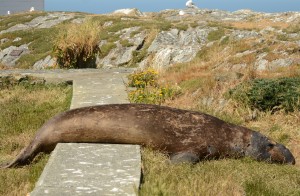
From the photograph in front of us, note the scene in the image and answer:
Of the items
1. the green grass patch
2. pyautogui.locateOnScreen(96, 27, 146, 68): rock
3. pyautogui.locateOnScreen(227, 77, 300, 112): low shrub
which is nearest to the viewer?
the green grass patch

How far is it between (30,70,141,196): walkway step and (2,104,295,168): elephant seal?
27 centimetres

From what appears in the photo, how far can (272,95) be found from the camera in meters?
10.3

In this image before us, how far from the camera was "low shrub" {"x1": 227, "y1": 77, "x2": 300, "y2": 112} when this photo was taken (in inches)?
401

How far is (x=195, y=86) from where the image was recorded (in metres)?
12.2

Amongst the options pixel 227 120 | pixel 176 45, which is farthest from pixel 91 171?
pixel 176 45

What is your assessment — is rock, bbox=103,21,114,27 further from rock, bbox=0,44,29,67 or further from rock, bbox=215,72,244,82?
rock, bbox=215,72,244,82

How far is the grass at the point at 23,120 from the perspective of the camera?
608cm

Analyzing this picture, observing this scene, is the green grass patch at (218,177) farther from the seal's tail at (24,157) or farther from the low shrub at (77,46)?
the low shrub at (77,46)

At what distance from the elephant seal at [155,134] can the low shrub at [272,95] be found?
8.85 feet

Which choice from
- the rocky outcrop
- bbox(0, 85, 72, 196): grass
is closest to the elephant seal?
bbox(0, 85, 72, 196): grass

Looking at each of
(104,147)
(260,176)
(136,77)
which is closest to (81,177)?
(104,147)

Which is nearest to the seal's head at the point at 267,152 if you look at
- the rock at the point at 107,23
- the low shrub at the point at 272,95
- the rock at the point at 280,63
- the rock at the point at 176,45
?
the low shrub at the point at 272,95

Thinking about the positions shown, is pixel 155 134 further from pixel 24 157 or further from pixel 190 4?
pixel 190 4

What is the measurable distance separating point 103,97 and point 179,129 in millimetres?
3853
